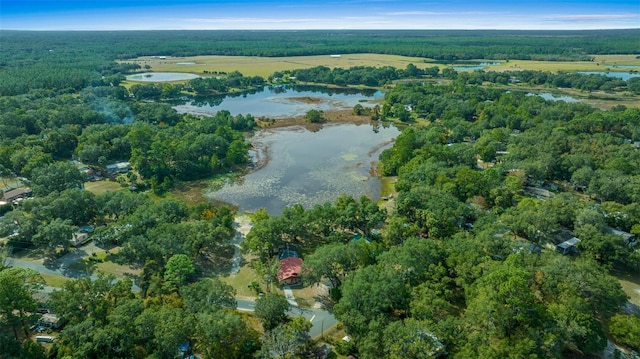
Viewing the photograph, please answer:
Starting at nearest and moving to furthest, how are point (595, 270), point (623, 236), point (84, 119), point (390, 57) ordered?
1. point (595, 270)
2. point (623, 236)
3. point (84, 119)
4. point (390, 57)

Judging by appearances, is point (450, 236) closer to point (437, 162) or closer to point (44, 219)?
point (437, 162)

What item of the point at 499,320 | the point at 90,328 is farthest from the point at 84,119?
the point at 499,320

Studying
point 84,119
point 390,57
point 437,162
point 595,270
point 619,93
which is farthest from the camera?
point 390,57

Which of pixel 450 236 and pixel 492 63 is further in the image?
pixel 492 63

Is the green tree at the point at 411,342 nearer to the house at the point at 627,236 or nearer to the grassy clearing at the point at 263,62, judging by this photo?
the house at the point at 627,236

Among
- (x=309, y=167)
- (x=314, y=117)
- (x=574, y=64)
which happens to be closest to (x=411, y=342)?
(x=309, y=167)

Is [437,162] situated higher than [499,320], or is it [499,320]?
[437,162]

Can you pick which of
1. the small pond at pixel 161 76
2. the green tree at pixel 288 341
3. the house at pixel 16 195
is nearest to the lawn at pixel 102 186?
the house at pixel 16 195
